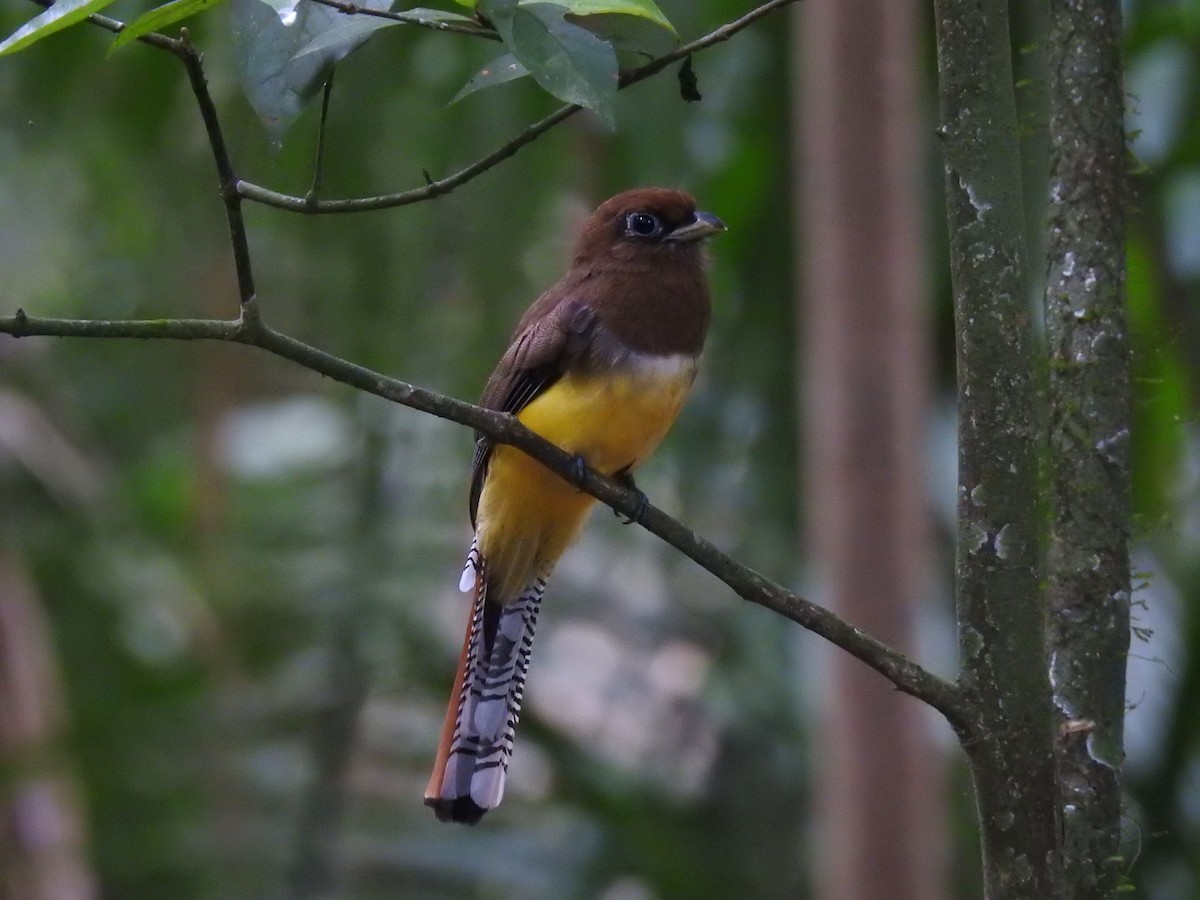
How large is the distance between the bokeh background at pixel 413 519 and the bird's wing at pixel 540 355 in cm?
71

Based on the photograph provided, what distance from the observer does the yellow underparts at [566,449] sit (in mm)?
2727

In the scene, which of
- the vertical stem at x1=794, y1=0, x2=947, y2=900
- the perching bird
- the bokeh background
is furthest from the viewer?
the bokeh background

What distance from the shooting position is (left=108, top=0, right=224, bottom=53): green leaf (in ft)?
4.74

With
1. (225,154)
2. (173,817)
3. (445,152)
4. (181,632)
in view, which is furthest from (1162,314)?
(181,632)

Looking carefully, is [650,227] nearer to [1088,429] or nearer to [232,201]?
[1088,429]

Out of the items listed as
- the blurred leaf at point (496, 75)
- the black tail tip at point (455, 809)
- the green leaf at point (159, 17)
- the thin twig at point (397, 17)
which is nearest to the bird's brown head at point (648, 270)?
the black tail tip at point (455, 809)

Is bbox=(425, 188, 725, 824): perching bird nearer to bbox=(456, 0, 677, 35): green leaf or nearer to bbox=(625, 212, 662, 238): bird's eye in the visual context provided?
bbox=(625, 212, 662, 238): bird's eye

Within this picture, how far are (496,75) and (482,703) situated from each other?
1.35m

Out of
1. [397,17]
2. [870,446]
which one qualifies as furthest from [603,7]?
[870,446]

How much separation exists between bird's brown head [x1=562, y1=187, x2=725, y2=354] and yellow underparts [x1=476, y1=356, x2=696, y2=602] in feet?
0.22

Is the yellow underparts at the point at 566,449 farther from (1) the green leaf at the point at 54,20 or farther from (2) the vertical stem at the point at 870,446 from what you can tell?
(1) the green leaf at the point at 54,20

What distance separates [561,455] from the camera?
2.15 metres

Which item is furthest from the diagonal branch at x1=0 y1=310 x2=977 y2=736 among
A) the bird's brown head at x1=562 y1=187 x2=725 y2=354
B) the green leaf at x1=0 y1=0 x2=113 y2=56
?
the bird's brown head at x1=562 y1=187 x2=725 y2=354

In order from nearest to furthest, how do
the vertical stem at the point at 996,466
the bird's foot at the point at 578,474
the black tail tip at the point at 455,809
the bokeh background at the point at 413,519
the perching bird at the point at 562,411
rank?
1. the vertical stem at the point at 996,466
2. the bird's foot at the point at 578,474
3. the black tail tip at the point at 455,809
4. the perching bird at the point at 562,411
5. the bokeh background at the point at 413,519
